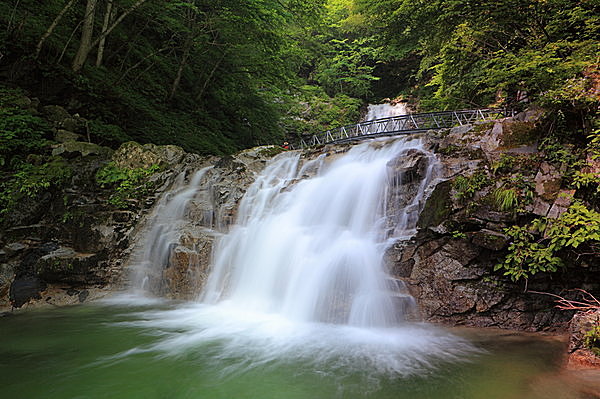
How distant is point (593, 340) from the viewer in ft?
11.6

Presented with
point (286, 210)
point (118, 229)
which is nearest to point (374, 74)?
point (286, 210)

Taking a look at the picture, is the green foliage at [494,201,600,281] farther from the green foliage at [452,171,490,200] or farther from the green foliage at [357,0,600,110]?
the green foliage at [357,0,600,110]

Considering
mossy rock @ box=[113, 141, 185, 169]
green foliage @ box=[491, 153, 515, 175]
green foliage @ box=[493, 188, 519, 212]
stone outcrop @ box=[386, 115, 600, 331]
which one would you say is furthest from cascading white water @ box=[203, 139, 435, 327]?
mossy rock @ box=[113, 141, 185, 169]

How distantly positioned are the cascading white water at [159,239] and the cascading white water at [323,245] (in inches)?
52.4

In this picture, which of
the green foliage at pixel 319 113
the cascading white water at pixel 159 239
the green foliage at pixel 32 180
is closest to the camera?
the green foliage at pixel 32 180

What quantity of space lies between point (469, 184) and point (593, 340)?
2560 millimetres

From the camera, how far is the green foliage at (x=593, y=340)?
3518 millimetres

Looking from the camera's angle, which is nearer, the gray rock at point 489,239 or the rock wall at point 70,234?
the gray rock at point 489,239

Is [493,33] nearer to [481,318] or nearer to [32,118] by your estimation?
[481,318]

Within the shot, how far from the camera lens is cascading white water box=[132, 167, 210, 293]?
712 centimetres

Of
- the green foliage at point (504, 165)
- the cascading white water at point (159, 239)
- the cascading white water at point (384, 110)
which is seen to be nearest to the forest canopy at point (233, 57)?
the green foliage at point (504, 165)

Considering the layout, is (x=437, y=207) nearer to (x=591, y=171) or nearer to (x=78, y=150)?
(x=591, y=171)

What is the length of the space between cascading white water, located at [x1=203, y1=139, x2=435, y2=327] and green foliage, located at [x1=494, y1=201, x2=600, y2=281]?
159 cm

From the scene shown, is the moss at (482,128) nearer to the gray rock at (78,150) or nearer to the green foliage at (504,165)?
the green foliage at (504,165)
